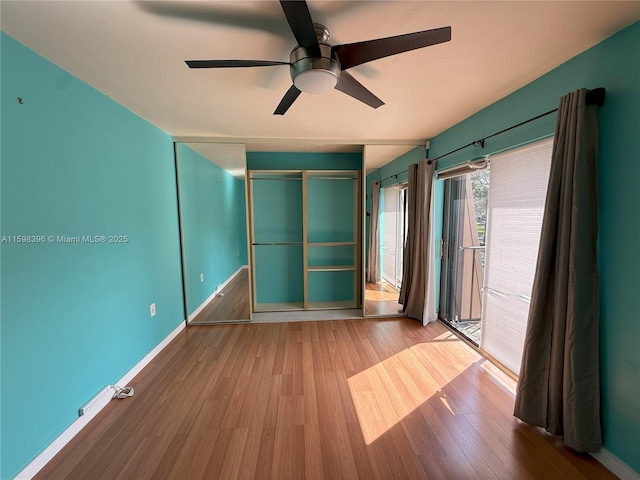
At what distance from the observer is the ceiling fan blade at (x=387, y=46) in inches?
40.6

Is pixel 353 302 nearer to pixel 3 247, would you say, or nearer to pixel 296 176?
pixel 296 176

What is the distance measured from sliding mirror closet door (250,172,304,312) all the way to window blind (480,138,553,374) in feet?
7.66

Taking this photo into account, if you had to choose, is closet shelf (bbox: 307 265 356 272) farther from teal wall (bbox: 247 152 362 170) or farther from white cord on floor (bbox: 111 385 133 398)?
white cord on floor (bbox: 111 385 133 398)

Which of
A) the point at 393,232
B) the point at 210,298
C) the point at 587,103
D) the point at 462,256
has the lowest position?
the point at 210,298

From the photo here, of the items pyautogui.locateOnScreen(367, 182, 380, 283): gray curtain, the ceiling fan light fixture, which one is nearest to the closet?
pyautogui.locateOnScreen(367, 182, 380, 283): gray curtain

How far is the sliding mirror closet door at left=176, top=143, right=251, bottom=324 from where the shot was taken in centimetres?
318

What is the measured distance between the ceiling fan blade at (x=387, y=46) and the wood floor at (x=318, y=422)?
2109 mm

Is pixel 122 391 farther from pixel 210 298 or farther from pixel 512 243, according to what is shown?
pixel 512 243

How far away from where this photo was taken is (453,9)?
1.14 m

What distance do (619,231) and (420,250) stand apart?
1880 mm

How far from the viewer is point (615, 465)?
131 centimetres

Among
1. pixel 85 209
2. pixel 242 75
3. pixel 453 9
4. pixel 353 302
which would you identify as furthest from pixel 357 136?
pixel 85 209

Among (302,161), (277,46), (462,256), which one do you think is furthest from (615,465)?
(302,161)

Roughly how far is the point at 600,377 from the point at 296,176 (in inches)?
133
